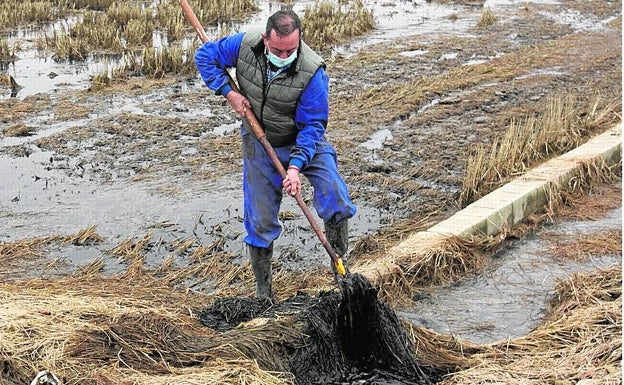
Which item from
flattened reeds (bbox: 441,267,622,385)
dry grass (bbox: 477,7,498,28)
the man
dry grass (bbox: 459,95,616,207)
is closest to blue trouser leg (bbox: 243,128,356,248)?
the man

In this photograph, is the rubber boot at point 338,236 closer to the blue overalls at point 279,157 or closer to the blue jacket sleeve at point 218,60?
the blue overalls at point 279,157

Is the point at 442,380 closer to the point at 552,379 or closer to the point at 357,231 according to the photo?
Answer: the point at 552,379

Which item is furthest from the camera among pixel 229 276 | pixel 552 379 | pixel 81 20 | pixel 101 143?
pixel 81 20

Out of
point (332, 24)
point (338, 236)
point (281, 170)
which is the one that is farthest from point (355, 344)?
point (332, 24)

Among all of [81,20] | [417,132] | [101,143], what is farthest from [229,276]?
[81,20]

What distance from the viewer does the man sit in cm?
512

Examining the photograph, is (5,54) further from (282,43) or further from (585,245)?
(282,43)

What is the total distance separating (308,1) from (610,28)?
7447 millimetres

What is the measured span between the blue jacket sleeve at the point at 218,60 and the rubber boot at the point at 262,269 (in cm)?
104

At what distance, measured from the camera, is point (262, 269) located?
572 cm

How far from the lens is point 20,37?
16.4 metres

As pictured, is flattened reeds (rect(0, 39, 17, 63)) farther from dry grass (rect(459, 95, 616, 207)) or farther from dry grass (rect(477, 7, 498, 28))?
dry grass (rect(477, 7, 498, 28))

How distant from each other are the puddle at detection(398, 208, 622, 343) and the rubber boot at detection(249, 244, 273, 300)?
0.94 m

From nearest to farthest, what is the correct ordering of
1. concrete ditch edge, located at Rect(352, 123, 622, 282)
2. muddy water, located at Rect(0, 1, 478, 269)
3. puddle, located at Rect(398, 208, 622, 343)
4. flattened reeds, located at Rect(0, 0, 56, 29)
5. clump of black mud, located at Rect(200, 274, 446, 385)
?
clump of black mud, located at Rect(200, 274, 446, 385) → puddle, located at Rect(398, 208, 622, 343) → concrete ditch edge, located at Rect(352, 123, 622, 282) → muddy water, located at Rect(0, 1, 478, 269) → flattened reeds, located at Rect(0, 0, 56, 29)
